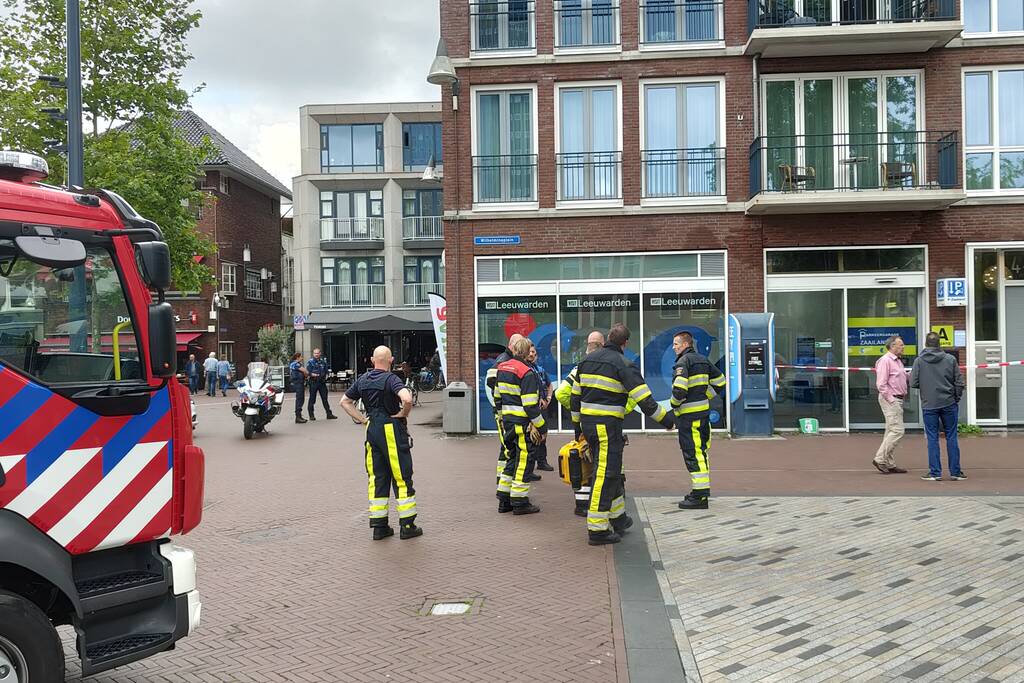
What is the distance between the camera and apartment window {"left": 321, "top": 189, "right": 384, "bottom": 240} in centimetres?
4206

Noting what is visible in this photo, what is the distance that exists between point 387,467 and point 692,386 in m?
3.21

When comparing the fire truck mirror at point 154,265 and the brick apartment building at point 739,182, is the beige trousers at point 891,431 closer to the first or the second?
the brick apartment building at point 739,182

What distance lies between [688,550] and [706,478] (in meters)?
1.80

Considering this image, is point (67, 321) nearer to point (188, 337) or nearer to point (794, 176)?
point (794, 176)

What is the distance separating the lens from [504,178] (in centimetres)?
1695

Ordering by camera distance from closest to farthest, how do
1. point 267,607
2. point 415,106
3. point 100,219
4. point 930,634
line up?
point 100,219 < point 930,634 < point 267,607 < point 415,106

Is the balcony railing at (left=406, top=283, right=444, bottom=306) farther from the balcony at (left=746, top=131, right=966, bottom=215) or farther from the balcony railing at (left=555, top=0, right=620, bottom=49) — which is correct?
the balcony at (left=746, top=131, right=966, bottom=215)

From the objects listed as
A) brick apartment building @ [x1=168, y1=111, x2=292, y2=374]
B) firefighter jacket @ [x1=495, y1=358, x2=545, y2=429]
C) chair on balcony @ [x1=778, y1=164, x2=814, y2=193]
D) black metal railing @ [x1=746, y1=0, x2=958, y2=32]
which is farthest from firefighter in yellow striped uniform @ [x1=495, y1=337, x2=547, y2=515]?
brick apartment building @ [x1=168, y1=111, x2=292, y2=374]

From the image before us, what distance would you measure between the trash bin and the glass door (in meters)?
7.02

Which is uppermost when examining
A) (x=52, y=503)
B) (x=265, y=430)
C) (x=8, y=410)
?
(x=8, y=410)

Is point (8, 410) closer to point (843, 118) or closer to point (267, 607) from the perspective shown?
point (267, 607)

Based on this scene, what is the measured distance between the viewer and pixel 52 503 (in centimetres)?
391

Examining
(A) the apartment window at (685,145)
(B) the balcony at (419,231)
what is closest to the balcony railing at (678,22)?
(A) the apartment window at (685,145)

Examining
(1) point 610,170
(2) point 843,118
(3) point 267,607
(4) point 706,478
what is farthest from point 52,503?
(2) point 843,118
